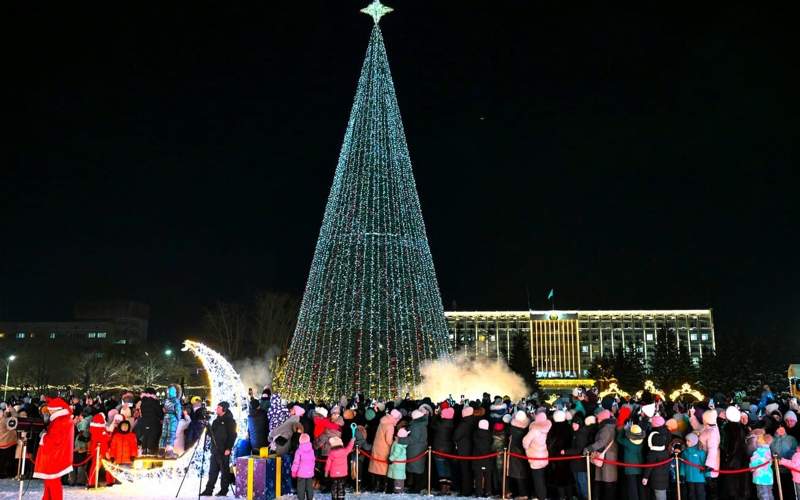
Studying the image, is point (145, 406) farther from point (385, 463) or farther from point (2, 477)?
point (385, 463)

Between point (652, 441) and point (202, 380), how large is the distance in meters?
72.7

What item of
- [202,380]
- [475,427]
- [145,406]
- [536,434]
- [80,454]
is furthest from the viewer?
[202,380]

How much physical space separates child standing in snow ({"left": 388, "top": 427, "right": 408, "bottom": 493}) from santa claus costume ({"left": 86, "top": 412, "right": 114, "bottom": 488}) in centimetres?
547

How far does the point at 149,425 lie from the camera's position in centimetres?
1526

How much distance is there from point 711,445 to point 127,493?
993 cm

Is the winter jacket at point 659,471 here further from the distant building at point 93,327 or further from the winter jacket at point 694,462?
the distant building at point 93,327

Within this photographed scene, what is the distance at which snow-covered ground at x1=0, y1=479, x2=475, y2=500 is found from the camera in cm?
1203

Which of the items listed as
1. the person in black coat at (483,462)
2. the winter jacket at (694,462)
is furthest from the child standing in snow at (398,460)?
the winter jacket at (694,462)

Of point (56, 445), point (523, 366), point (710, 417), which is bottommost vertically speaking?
point (56, 445)

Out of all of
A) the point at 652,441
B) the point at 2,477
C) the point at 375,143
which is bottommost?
the point at 2,477

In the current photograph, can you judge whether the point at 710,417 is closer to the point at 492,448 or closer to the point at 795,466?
the point at 795,466

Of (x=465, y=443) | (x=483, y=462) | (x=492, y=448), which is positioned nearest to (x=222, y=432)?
(x=465, y=443)

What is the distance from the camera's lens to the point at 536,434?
38.7 feet

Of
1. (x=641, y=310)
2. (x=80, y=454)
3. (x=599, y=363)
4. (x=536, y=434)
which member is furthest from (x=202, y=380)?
(x=641, y=310)
